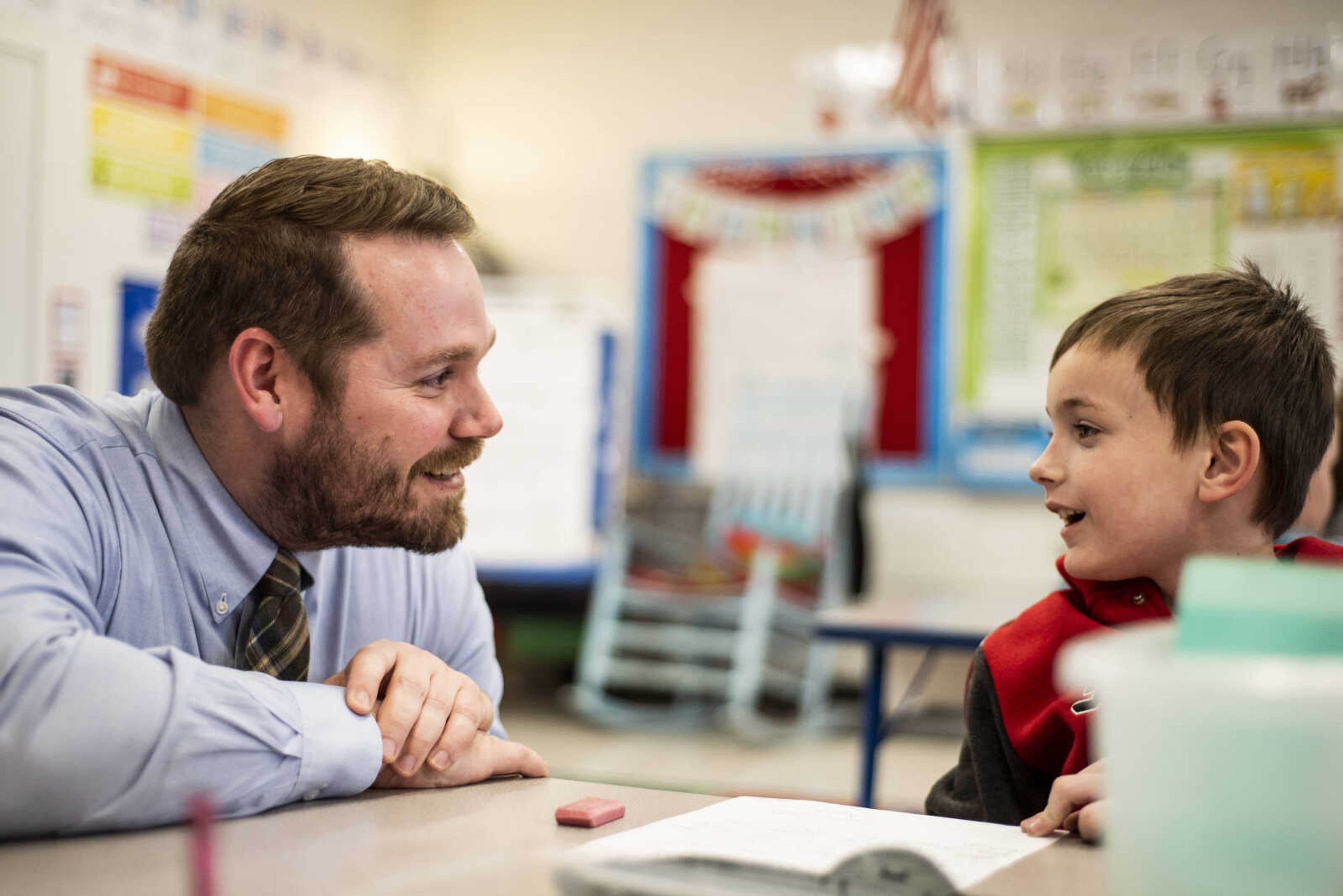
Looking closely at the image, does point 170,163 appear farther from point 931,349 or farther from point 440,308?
point 440,308

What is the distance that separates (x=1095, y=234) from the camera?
4699mm

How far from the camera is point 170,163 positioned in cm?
425

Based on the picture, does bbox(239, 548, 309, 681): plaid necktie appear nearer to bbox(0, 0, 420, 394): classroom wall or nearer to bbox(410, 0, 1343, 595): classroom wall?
bbox(0, 0, 420, 394): classroom wall

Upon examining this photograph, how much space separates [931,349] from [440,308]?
12.6ft

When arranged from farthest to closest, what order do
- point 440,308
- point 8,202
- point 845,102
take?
point 845,102
point 8,202
point 440,308

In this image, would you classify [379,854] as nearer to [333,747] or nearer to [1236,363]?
[333,747]

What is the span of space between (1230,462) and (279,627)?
87 centimetres

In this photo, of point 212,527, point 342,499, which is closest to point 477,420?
point 342,499

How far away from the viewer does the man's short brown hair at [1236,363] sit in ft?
3.83

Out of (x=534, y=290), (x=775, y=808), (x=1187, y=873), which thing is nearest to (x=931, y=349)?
(x=534, y=290)

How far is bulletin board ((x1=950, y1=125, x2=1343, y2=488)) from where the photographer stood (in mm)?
4480

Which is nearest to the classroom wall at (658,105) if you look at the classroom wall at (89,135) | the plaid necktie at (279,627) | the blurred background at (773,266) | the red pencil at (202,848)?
the blurred background at (773,266)

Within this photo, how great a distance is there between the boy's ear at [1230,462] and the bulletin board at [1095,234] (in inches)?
132

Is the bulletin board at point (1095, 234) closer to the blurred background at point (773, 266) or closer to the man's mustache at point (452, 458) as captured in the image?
the blurred background at point (773, 266)
